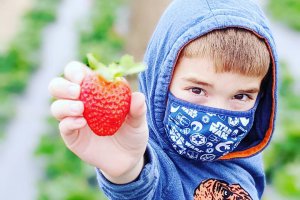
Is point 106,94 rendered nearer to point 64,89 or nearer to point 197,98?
point 64,89

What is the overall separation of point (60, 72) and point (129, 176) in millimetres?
3358

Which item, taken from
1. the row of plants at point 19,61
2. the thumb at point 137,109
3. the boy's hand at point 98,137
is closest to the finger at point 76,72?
the boy's hand at point 98,137

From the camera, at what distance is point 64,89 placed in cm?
165

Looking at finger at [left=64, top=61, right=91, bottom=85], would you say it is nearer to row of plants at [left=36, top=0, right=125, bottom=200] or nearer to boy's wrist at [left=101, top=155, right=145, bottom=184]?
boy's wrist at [left=101, top=155, right=145, bottom=184]

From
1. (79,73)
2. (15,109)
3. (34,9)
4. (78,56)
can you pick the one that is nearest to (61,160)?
(15,109)

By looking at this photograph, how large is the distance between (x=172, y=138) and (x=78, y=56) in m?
5.87

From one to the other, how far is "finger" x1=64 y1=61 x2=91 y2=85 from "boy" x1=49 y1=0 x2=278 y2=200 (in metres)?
0.21

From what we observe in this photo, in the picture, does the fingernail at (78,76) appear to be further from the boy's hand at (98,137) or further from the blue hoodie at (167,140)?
the blue hoodie at (167,140)

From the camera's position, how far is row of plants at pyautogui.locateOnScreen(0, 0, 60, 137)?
274 inches

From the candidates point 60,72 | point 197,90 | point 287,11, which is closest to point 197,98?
point 197,90

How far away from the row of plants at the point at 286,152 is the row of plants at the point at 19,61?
2473 mm

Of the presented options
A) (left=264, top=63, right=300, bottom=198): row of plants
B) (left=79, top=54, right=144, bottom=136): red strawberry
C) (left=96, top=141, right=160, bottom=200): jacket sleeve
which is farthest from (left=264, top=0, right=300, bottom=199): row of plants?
(left=79, top=54, right=144, bottom=136): red strawberry

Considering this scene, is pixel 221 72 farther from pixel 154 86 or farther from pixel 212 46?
pixel 154 86

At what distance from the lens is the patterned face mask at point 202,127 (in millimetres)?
2057
